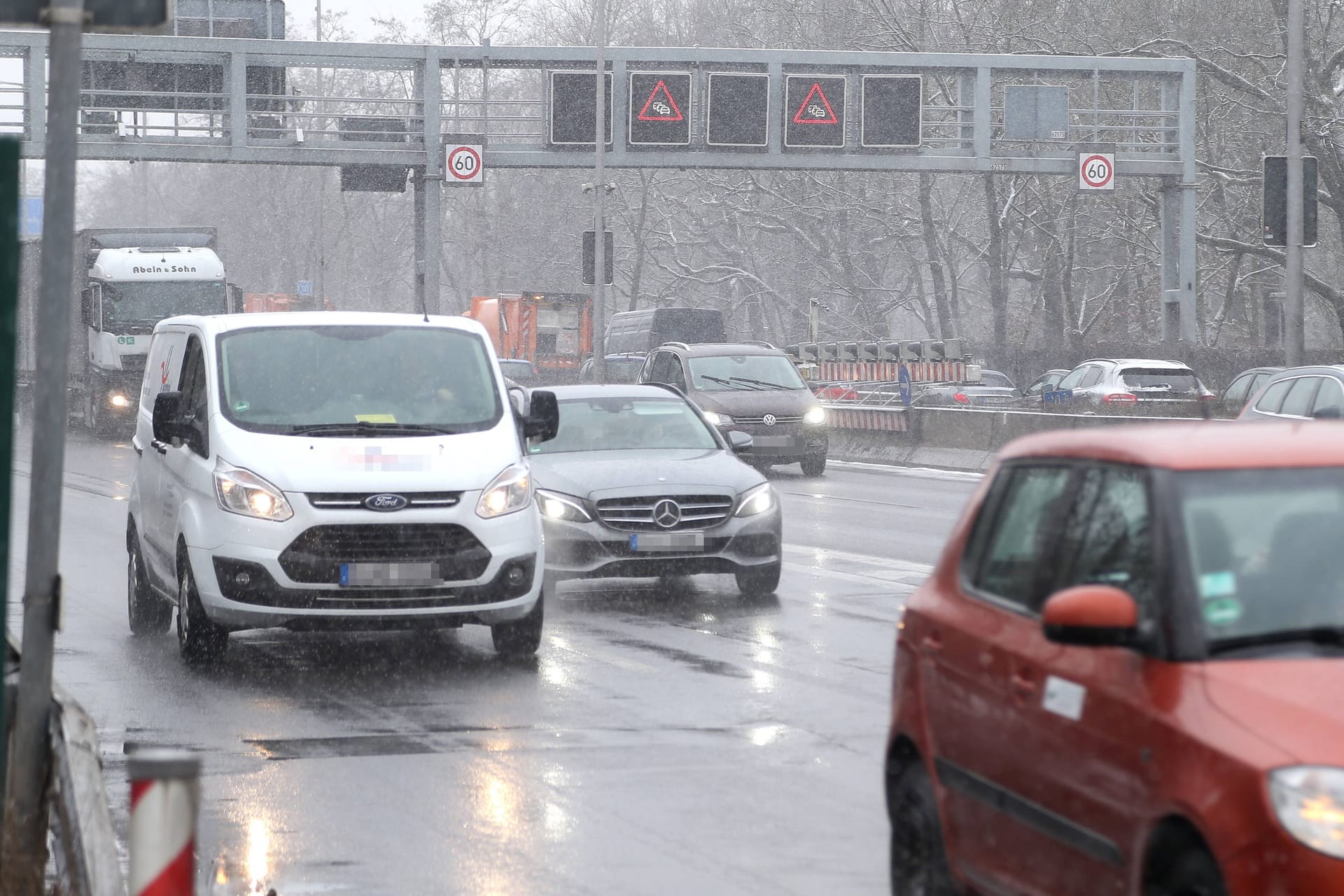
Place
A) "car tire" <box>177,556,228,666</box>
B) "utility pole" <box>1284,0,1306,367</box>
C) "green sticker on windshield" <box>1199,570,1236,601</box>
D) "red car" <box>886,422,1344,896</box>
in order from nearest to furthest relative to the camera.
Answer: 1. "red car" <box>886,422,1344,896</box>
2. "green sticker on windshield" <box>1199,570,1236,601</box>
3. "car tire" <box>177,556,228,666</box>
4. "utility pole" <box>1284,0,1306,367</box>

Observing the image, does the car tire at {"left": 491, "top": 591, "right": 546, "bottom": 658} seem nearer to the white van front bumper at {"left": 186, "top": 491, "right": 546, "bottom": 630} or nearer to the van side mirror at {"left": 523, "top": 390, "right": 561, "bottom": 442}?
the white van front bumper at {"left": 186, "top": 491, "right": 546, "bottom": 630}

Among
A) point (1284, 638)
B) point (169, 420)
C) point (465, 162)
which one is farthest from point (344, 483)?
point (465, 162)

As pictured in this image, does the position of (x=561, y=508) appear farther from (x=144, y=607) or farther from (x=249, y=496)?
(x=249, y=496)

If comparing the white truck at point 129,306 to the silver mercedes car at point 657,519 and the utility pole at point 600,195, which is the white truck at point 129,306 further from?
the silver mercedes car at point 657,519

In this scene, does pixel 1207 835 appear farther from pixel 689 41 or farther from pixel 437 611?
pixel 689 41

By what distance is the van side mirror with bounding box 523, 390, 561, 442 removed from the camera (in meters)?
11.4

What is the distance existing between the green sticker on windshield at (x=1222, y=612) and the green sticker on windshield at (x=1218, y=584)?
0.01 metres

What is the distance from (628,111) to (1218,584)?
37233 mm

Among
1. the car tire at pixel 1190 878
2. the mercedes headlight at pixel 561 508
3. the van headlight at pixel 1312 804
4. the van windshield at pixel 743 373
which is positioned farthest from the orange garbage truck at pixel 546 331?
the van headlight at pixel 1312 804

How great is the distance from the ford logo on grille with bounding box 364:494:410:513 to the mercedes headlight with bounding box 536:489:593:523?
3204 mm

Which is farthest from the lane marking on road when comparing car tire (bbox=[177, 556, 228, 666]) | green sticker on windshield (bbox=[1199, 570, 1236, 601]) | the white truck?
green sticker on windshield (bbox=[1199, 570, 1236, 601])

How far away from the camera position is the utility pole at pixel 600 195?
41000 mm

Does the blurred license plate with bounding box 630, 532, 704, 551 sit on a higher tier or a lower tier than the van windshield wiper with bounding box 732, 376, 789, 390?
lower

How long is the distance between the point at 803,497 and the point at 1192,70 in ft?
62.4
